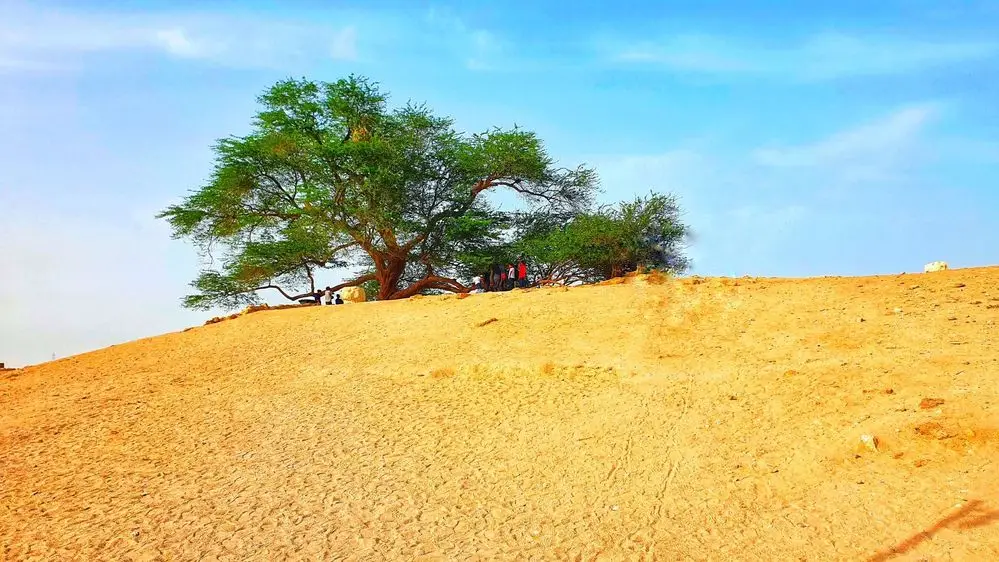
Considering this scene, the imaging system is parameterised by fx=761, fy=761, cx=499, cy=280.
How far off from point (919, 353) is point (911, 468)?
8.65ft

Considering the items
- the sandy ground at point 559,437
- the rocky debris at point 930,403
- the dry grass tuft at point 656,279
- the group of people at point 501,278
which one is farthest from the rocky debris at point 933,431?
the group of people at point 501,278

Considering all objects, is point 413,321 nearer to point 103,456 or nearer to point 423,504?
point 103,456

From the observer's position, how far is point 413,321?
13.5 m

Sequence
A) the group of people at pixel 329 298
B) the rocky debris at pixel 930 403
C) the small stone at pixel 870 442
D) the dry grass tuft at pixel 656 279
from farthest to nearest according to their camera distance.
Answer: the group of people at pixel 329 298, the dry grass tuft at pixel 656 279, the rocky debris at pixel 930 403, the small stone at pixel 870 442

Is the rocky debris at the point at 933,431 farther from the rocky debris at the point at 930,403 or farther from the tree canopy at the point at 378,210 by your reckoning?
the tree canopy at the point at 378,210

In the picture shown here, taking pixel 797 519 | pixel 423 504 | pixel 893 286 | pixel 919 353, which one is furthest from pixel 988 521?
pixel 893 286

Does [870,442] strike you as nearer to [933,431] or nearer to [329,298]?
[933,431]

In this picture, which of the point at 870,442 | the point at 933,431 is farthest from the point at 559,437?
the point at 933,431

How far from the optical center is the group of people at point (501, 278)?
2277 centimetres

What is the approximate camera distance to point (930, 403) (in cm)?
748

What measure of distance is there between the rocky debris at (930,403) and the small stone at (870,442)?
681mm

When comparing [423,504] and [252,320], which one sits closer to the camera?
[423,504]

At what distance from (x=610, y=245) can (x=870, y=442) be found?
17.4 m

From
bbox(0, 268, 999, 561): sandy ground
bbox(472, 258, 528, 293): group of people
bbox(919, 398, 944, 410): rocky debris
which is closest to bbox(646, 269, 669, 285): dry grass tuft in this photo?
bbox(0, 268, 999, 561): sandy ground
